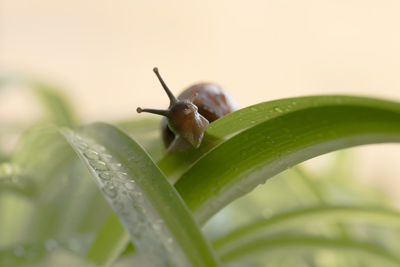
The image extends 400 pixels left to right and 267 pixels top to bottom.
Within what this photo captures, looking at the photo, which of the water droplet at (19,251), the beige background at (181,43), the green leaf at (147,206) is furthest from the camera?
the beige background at (181,43)

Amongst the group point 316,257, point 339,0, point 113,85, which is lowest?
point 316,257

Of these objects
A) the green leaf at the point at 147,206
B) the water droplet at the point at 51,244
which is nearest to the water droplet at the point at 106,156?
the green leaf at the point at 147,206

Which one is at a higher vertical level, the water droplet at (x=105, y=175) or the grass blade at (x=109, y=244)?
the water droplet at (x=105, y=175)

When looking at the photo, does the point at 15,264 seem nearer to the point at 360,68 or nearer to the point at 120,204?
the point at 120,204

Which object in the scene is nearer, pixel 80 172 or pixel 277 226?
pixel 277 226

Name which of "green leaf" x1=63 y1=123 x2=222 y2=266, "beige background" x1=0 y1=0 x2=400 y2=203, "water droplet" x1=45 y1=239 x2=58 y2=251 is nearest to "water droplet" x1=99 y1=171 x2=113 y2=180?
"green leaf" x1=63 y1=123 x2=222 y2=266

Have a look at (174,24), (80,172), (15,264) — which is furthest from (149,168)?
(174,24)

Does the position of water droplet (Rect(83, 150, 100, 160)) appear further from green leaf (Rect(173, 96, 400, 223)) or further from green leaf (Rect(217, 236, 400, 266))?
green leaf (Rect(217, 236, 400, 266))

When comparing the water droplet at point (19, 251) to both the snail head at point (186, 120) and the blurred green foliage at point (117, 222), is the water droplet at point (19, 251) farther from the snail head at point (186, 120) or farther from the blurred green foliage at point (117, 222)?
the snail head at point (186, 120)
